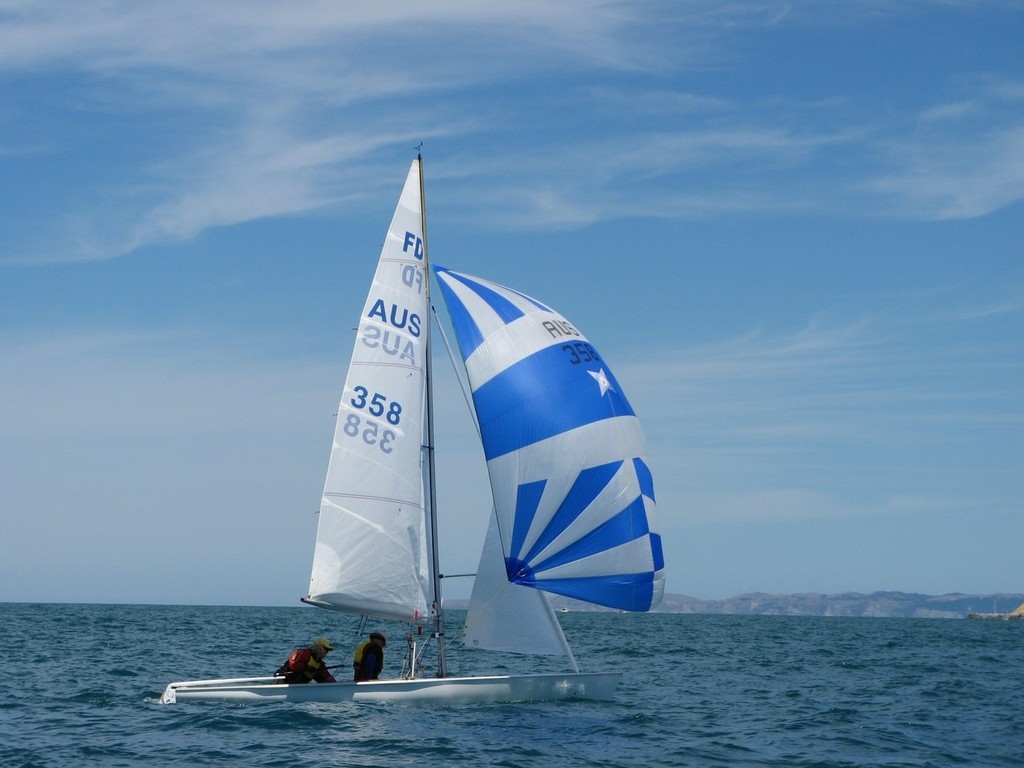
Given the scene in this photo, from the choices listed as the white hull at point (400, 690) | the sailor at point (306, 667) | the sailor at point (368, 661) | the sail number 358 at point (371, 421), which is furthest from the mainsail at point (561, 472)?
the sailor at point (306, 667)

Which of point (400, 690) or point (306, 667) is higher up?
point (306, 667)

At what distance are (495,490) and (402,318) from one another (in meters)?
3.31

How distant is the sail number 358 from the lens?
18406mm

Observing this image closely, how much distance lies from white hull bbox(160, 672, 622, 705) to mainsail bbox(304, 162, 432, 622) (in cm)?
139

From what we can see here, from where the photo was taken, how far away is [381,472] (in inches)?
728

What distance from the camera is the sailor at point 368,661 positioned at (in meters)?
18.0

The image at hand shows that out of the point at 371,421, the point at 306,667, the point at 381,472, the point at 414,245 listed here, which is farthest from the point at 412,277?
the point at 306,667

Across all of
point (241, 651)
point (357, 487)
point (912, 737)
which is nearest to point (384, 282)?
point (357, 487)

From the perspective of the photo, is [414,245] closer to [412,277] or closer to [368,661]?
[412,277]

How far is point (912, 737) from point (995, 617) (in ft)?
632

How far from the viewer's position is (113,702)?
19.5m

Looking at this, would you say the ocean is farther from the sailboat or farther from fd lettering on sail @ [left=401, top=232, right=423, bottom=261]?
fd lettering on sail @ [left=401, top=232, right=423, bottom=261]

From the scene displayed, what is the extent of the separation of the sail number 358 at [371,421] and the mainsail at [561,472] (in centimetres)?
144

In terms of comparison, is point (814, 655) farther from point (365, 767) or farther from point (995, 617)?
point (995, 617)
